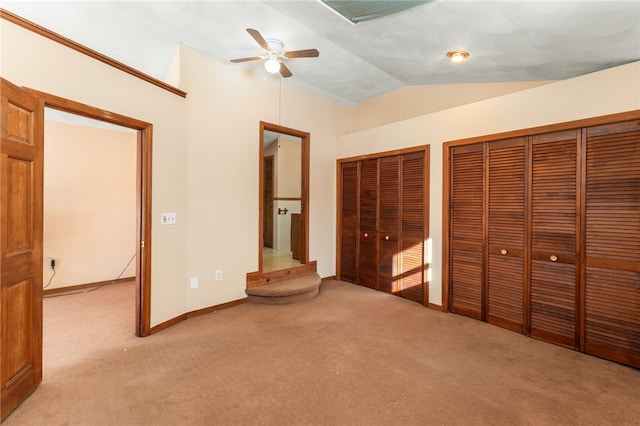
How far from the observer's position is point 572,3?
1820 mm

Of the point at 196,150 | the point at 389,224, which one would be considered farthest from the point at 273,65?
the point at 389,224

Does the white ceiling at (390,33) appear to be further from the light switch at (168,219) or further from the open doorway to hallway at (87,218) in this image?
the light switch at (168,219)

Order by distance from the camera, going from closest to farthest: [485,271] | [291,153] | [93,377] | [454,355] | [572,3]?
[572,3]
[93,377]
[454,355]
[485,271]
[291,153]

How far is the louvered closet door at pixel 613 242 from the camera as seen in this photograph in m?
2.34

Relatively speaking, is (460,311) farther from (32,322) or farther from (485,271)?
(32,322)

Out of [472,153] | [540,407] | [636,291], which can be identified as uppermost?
[472,153]

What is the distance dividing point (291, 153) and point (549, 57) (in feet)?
15.7

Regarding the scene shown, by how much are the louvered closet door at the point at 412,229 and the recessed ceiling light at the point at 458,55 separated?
1.17 metres

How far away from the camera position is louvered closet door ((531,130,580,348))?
264 centimetres

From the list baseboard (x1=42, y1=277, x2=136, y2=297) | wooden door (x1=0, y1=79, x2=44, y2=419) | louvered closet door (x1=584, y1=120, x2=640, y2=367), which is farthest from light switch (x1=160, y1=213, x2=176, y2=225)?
louvered closet door (x1=584, y1=120, x2=640, y2=367)

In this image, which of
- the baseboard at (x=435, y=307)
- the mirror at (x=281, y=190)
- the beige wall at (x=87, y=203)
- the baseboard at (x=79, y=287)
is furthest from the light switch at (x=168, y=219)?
the baseboard at (x=435, y=307)

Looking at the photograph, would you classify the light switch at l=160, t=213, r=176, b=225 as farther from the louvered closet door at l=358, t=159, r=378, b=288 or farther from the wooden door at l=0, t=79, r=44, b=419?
the louvered closet door at l=358, t=159, r=378, b=288

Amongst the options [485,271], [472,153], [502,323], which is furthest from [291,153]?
[502,323]

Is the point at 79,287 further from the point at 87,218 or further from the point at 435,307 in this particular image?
the point at 435,307
